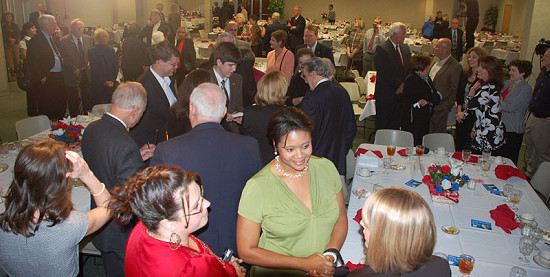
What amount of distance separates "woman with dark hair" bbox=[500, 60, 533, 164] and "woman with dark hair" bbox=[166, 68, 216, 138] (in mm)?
3392

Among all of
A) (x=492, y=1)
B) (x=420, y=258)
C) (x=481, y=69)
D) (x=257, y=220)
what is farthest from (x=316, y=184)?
(x=492, y=1)

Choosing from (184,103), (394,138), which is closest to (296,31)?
(394,138)

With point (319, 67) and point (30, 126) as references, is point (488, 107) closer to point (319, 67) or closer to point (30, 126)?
point (319, 67)

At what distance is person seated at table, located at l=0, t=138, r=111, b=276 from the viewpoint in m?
1.84

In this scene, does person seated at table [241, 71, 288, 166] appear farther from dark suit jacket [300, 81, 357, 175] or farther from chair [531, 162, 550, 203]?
chair [531, 162, 550, 203]

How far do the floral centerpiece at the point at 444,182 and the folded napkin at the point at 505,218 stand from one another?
0.31 meters

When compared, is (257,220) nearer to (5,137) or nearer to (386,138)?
(386,138)

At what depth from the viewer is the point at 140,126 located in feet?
11.9

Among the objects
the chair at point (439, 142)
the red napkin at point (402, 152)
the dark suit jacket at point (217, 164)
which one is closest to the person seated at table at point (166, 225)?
the dark suit jacket at point (217, 164)

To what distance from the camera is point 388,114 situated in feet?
20.0

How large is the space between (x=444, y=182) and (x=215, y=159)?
1884mm

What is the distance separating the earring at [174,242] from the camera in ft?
5.23

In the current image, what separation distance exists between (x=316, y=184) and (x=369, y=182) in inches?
59.3

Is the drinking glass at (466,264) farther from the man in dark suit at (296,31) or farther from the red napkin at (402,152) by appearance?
the man in dark suit at (296,31)
